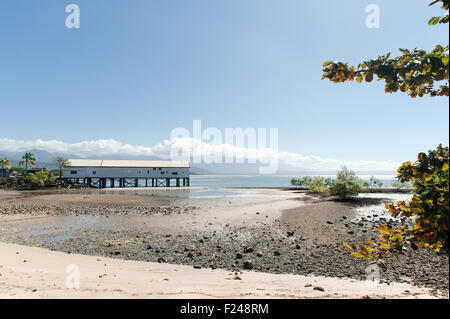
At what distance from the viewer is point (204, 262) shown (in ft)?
27.3

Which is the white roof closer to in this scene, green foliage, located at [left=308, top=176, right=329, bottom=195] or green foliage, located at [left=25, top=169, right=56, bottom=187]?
green foliage, located at [left=25, top=169, right=56, bottom=187]

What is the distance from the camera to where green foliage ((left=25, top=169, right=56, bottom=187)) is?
52.5 metres

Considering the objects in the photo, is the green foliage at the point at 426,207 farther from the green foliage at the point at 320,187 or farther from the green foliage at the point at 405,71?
the green foliage at the point at 320,187

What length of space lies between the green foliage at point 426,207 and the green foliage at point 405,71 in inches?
30.3

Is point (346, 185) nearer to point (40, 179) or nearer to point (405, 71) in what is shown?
point (405, 71)

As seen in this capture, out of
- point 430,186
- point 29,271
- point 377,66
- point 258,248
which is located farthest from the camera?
point 258,248

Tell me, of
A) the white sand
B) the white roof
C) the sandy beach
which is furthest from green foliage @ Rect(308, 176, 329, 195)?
the white roof

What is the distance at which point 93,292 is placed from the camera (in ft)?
16.4

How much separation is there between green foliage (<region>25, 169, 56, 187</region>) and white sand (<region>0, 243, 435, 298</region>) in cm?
5529

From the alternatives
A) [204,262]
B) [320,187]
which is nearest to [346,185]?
[320,187]
